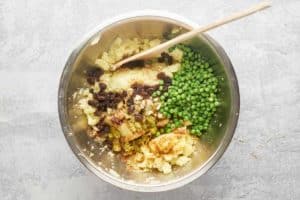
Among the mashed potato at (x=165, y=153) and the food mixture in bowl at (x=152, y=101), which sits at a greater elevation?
the food mixture in bowl at (x=152, y=101)

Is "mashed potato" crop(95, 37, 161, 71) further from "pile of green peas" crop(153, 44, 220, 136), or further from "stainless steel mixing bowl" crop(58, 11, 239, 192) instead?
"pile of green peas" crop(153, 44, 220, 136)

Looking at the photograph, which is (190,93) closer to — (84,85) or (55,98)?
(84,85)

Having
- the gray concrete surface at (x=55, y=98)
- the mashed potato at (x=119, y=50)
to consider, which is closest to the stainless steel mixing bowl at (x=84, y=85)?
the mashed potato at (x=119, y=50)

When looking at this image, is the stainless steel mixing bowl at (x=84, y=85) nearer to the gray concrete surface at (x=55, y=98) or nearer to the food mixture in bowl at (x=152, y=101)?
the food mixture in bowl at (x=152, y=101)

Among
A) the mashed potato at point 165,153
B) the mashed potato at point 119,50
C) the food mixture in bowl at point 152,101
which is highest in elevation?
the mashed potato at point 119,50

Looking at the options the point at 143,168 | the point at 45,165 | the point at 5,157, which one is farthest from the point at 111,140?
the point at 5,157

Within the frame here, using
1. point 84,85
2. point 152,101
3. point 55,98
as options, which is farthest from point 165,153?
point 55,98
